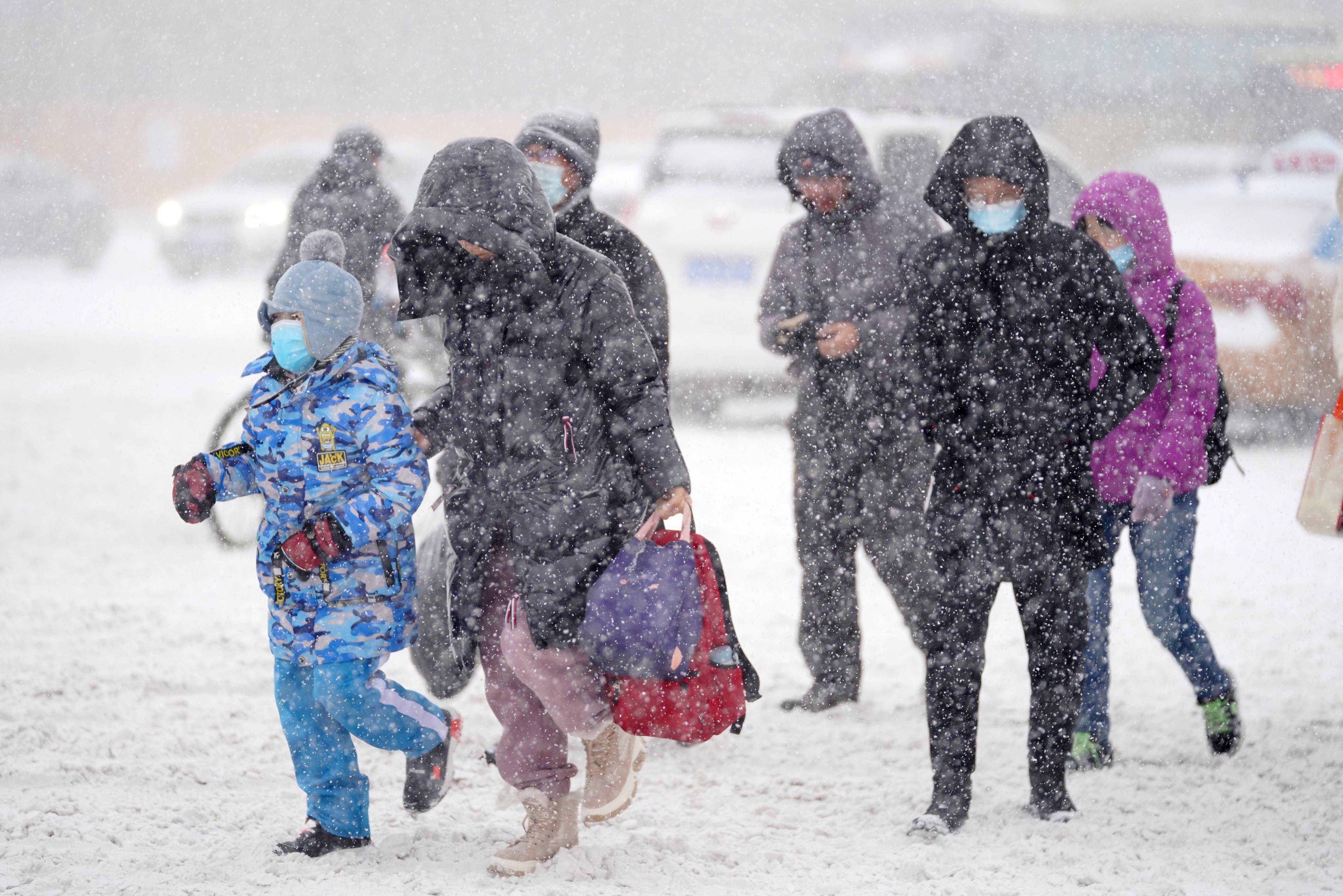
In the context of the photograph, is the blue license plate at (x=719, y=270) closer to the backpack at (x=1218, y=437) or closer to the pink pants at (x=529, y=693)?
the backpack at (x=1218, y=437)

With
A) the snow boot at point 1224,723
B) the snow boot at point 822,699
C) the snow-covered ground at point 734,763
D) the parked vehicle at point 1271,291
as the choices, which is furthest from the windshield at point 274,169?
the snow boot at point 1224,723

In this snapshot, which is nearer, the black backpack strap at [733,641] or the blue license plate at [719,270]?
the black backpack strap at [733,641]

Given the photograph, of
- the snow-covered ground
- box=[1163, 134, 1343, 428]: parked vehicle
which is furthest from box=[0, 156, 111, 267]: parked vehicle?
box=[1163, 134, 1343, 428]: parked vehicle

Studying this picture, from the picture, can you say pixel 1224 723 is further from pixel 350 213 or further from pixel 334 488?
pixel 350 213

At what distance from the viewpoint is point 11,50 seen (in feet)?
93.7

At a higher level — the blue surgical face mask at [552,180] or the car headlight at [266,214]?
the car headlight at [266,214]

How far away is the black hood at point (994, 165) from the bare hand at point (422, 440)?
56.0 inches

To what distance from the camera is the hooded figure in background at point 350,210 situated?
19.9ft

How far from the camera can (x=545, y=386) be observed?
3.04 m

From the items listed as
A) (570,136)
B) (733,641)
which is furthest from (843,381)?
(733,641)

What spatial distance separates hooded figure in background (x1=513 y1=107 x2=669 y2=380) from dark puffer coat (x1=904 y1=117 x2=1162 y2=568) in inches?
28.0

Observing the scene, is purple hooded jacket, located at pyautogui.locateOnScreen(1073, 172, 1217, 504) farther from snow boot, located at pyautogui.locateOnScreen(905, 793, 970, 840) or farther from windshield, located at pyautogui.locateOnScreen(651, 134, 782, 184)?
windshield, located at pyautogui.locateOnScreen(651, 134, 782, 184)

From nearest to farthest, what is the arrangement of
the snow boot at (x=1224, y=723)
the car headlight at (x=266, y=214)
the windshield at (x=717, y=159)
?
the snow boot at (x=1224, y=723) → the windshield at (x=717, y=159) → the car headlight at (x=266, y=214)

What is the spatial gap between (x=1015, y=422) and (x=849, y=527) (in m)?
1.09
